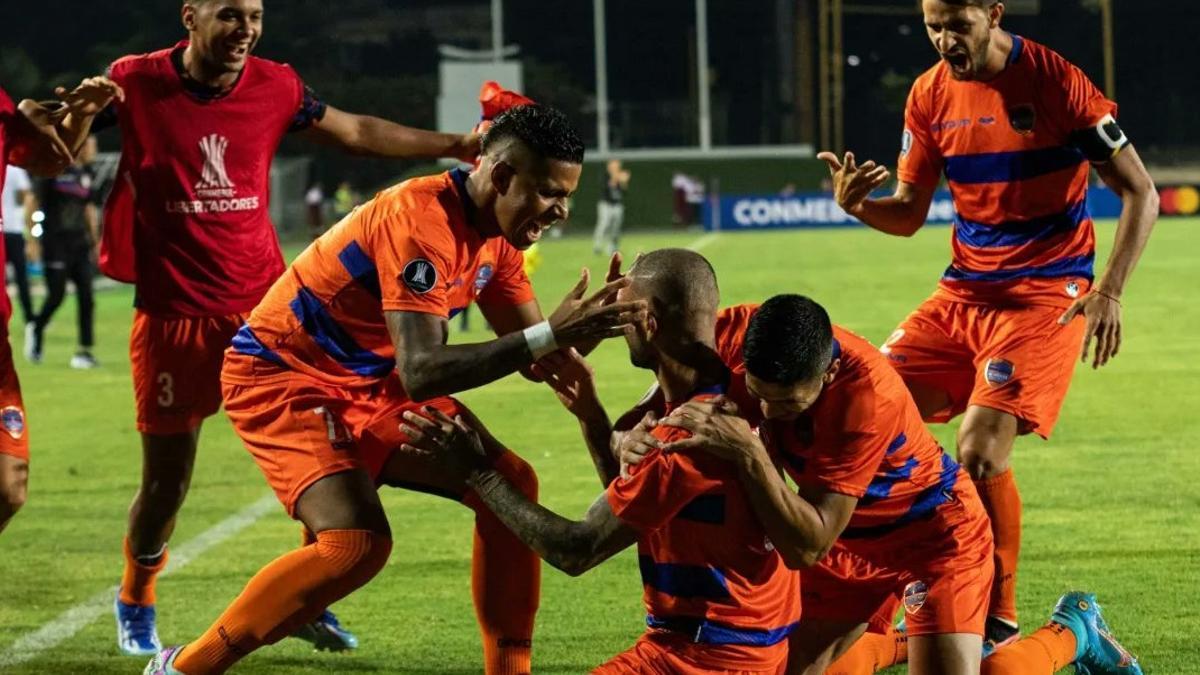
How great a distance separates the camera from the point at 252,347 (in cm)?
524

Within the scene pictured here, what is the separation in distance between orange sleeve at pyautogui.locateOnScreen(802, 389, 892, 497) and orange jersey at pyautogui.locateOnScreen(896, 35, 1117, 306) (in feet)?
7.45

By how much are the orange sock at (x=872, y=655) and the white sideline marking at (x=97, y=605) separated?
302 centimetres

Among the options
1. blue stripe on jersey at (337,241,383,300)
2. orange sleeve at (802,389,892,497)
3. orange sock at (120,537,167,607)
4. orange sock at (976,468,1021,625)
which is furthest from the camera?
orange sock at (120,537,167,607)

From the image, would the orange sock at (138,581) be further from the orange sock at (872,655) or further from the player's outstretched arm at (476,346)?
the orange sock at (872,655)

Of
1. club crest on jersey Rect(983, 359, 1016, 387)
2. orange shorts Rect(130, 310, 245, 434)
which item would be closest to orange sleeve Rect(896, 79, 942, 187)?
club crest on jersey Rect(983, 359, 1016, 387)

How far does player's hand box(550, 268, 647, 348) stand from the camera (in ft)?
14.3

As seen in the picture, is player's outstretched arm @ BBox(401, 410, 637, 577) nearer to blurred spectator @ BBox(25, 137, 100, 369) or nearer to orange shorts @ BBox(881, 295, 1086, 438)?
orange shorts @ BBox(881, 295, 1086, 438)

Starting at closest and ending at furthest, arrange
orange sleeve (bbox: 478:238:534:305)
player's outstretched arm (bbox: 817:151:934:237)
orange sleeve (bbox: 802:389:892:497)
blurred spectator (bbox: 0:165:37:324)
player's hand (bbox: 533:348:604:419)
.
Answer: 1. orange sleeve (bbox: 802:389:892:497)
2. player's hand (bbox: 533:348:604:419)
3. orange sleeve (bbox: 478:238:534:305)
4. player's outstretched arm (bbox: 817:151:934:237)
5. blurred spectator (bbox: 0:165:37:324)

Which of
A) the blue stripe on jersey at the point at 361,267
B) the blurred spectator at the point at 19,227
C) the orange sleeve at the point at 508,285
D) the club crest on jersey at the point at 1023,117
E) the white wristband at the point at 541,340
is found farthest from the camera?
the blurred spectator at the point at 19,227

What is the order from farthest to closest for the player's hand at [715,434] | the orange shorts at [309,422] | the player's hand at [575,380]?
the orange shorts at [309,422]
the player's hand at [575,380]
the player's hand at [715,434]

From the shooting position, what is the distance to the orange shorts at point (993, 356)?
6270mm

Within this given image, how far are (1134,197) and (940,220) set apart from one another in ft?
115

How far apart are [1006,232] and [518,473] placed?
2.41 metres

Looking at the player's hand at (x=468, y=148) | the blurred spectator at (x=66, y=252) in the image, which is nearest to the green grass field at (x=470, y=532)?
the blurred spectator at (x=66, y=252)
